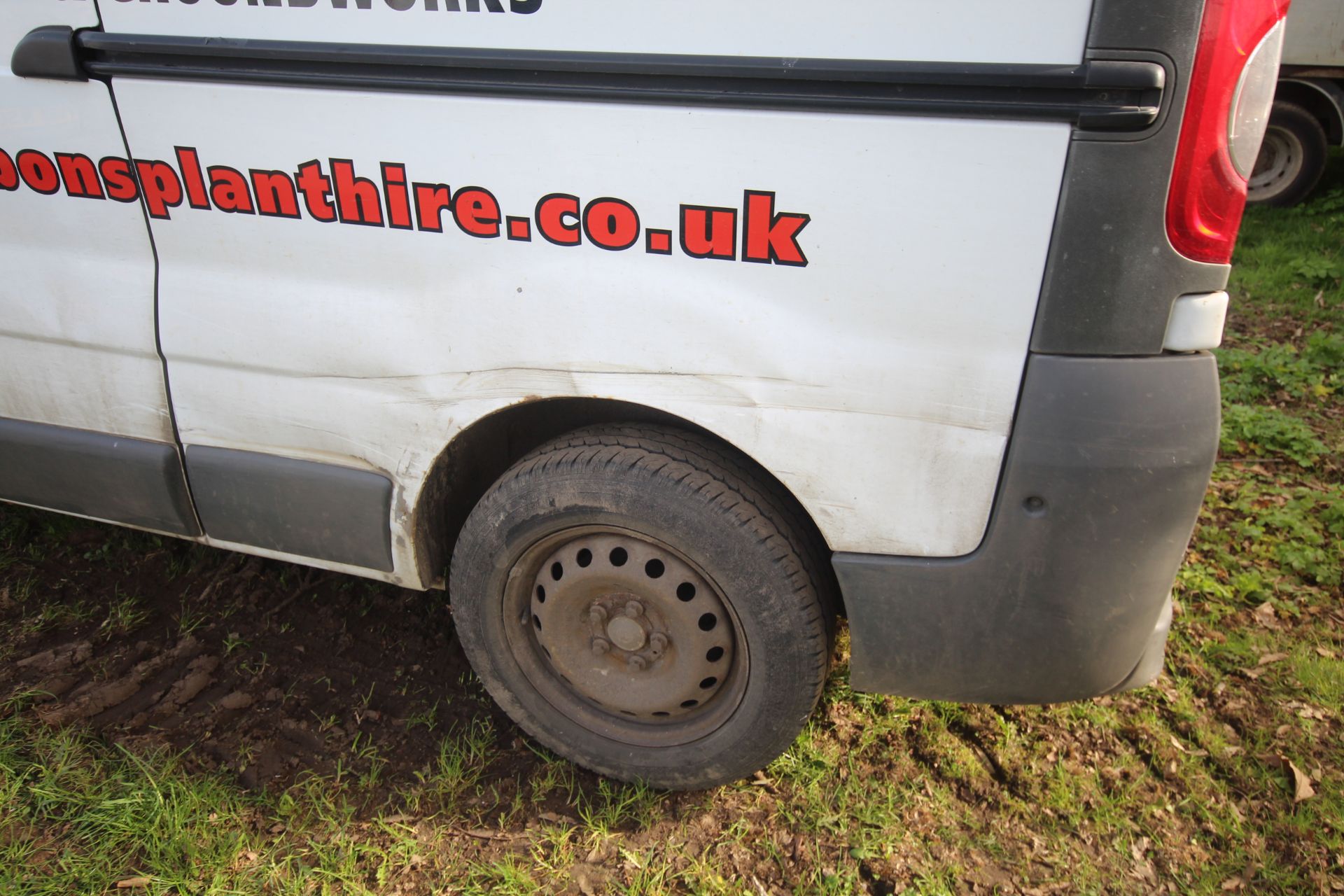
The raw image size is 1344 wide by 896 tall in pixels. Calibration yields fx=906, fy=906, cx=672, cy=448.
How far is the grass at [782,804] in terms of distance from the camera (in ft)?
6.77

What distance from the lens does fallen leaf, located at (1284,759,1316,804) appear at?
2.27 meters

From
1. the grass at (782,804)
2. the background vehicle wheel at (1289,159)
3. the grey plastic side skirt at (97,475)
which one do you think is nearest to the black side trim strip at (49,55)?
the grey plastic side skirt at (97,475)

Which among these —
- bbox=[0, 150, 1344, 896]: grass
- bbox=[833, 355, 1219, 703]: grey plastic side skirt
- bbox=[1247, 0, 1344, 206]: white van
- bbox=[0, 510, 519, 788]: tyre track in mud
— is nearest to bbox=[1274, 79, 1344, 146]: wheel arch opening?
bbox=[1247, 0, 1344, 206]: white van

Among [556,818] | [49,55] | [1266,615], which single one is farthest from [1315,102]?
[49,55]

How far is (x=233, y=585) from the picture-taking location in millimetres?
2900

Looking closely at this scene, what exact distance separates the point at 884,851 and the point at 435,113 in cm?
189

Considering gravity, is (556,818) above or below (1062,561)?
below

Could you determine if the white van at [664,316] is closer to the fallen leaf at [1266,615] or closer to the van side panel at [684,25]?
the van side panel at [684,25]

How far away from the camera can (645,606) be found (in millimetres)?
2104

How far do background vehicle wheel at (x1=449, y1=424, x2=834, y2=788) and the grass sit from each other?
0.57ft

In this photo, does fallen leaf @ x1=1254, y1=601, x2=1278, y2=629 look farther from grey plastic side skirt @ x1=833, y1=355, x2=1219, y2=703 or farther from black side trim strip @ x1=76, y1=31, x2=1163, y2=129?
black side trim strip @ x1=76, y1=31, x2=1163, y2=129

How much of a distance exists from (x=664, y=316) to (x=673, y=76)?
1.43 feet

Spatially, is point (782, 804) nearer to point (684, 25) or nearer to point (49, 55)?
point (684, 25)

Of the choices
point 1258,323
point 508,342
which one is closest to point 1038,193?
point 508,342
